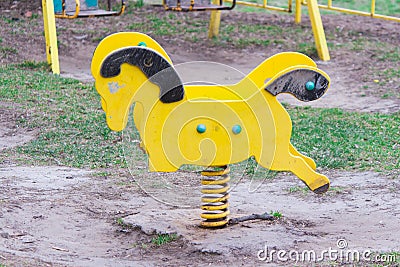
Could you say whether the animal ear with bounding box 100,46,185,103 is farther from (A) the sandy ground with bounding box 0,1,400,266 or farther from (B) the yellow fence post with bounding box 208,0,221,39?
(B) the yellow fence post with bounding box 208,0,221,39

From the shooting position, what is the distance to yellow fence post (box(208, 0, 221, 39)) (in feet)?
40.1

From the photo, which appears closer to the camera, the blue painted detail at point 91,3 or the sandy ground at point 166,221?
the sandy ground at point 166,221

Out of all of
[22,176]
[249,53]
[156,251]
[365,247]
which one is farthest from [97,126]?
[249,53]

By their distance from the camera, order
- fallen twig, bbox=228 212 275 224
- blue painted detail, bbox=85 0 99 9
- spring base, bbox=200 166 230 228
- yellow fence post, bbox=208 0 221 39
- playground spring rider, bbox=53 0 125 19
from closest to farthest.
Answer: spring base, bbox=200 166 230 228, fallen twig, bbox=228 212 275 224, playground spring rider, bbox=53 0 125 19, blue painted detail, bbox=85 0 99 9, yellow fence post, bbox=208 0 221 39

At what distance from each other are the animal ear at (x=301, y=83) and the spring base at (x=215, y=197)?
58 centimetres

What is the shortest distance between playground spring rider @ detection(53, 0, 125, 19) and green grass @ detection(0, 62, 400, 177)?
79 cm

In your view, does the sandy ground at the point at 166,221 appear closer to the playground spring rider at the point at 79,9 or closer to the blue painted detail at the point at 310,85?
the blue painted detail at the point at 310,85

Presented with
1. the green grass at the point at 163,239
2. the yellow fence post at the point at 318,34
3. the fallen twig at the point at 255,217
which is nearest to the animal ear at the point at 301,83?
the fallen twig at the point at 255,217

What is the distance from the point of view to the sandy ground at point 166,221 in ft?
14.5

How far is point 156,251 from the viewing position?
4.54m

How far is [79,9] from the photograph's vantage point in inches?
370

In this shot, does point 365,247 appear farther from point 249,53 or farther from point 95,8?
point 249,53

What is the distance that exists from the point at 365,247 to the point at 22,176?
2.68m

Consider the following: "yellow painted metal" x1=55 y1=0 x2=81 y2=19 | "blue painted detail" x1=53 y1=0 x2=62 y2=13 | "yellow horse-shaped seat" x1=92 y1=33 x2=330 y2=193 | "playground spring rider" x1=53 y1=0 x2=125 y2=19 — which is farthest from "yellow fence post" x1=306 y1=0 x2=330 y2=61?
"yellow horse-shaped seat" x1=92 y1=33 x2=330 y2=193
